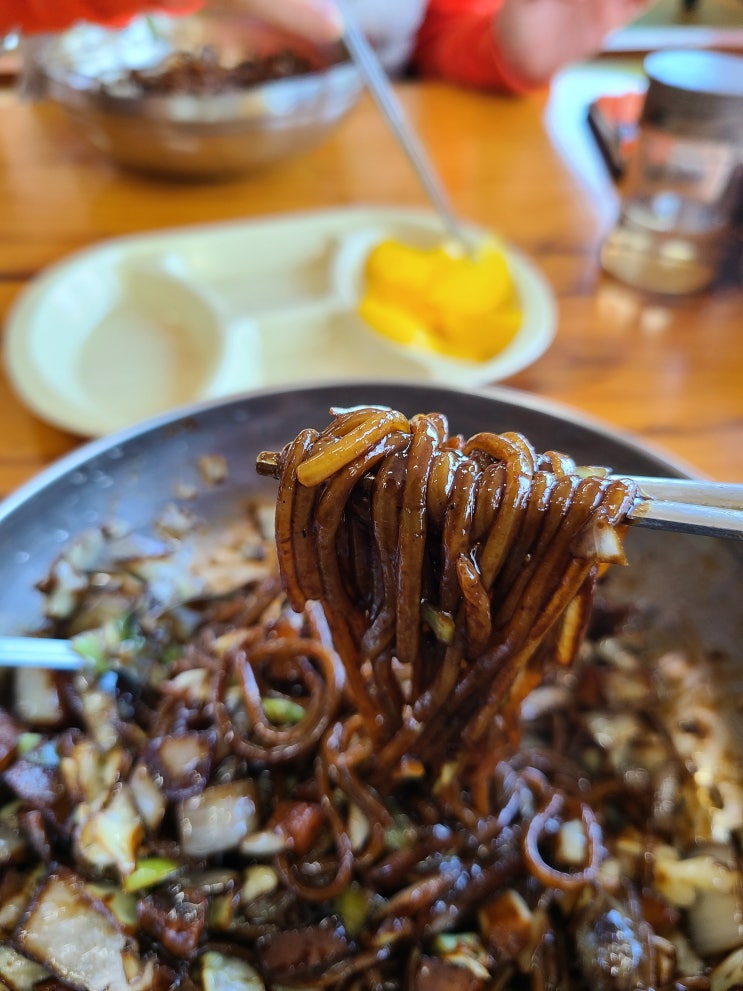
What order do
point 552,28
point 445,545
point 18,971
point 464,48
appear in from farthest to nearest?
point 464,48
point 552,28
point 18,971
point 445,545

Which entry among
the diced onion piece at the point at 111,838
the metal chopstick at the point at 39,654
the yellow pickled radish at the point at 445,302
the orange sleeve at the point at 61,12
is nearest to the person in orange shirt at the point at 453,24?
the orange sleeve at the point at 61,12

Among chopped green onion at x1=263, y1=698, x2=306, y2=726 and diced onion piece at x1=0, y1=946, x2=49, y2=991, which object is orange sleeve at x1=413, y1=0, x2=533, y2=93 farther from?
diced onion piece at x1=0, y1=946, x2=49, y2=991

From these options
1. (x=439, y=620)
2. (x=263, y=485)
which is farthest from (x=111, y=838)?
(x=263, y=485)

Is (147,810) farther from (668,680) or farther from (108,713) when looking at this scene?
(668,680)

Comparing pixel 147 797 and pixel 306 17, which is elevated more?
pixel 306 17

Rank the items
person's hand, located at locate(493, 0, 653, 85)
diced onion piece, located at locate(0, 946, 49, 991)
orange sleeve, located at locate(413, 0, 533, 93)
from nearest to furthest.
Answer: diced onion piece, located at locate(0, 946, 49, 991) → person's hand, located at locate(493, 0, 653, 85) → orange sleeve, located at locate(413, 0, 533, 93)

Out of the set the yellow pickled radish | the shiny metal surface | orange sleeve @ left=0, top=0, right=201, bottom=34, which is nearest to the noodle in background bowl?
the shiny metal surface

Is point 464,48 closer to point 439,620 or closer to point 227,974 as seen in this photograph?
point 439,620
